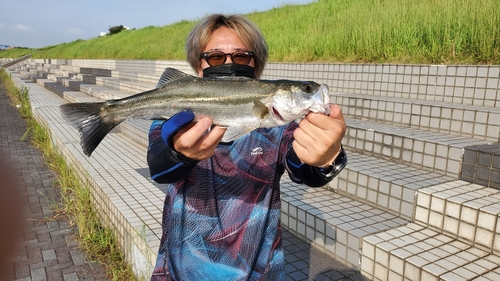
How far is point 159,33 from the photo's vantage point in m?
24.5

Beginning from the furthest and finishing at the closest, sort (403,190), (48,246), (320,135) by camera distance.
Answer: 1. (48,246)
2. (403,190)
3. (320,135)

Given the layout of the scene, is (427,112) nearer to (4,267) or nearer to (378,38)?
(378,38)

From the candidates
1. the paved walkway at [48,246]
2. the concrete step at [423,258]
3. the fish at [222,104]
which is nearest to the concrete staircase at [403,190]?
the concrete step at [423,258]

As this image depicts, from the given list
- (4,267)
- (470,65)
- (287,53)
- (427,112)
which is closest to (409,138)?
(427,112)

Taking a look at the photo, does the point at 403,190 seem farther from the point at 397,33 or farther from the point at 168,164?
the point at 397,33

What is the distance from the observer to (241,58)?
2.08 m

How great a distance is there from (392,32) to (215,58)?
602cm

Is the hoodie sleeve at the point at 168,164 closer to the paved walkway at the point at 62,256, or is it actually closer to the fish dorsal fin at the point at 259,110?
Answer: the fish dorsal fin at the point at 259,110

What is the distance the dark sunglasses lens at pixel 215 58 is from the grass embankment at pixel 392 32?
4872mm

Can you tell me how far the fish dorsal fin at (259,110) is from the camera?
6.09 ft

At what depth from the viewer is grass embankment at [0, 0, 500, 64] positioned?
5.68 metres

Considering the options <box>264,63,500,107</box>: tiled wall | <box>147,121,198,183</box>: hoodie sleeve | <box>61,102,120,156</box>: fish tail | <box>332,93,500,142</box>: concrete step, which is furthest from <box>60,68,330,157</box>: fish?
<box>264,63,500,107</box>: tiled wall

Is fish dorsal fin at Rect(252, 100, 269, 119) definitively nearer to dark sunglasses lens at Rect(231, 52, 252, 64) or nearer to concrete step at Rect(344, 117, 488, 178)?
dark sunglasses lens at Rect(231, 52, 252, 64)

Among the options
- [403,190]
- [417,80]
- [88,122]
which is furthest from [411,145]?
[88,122]
